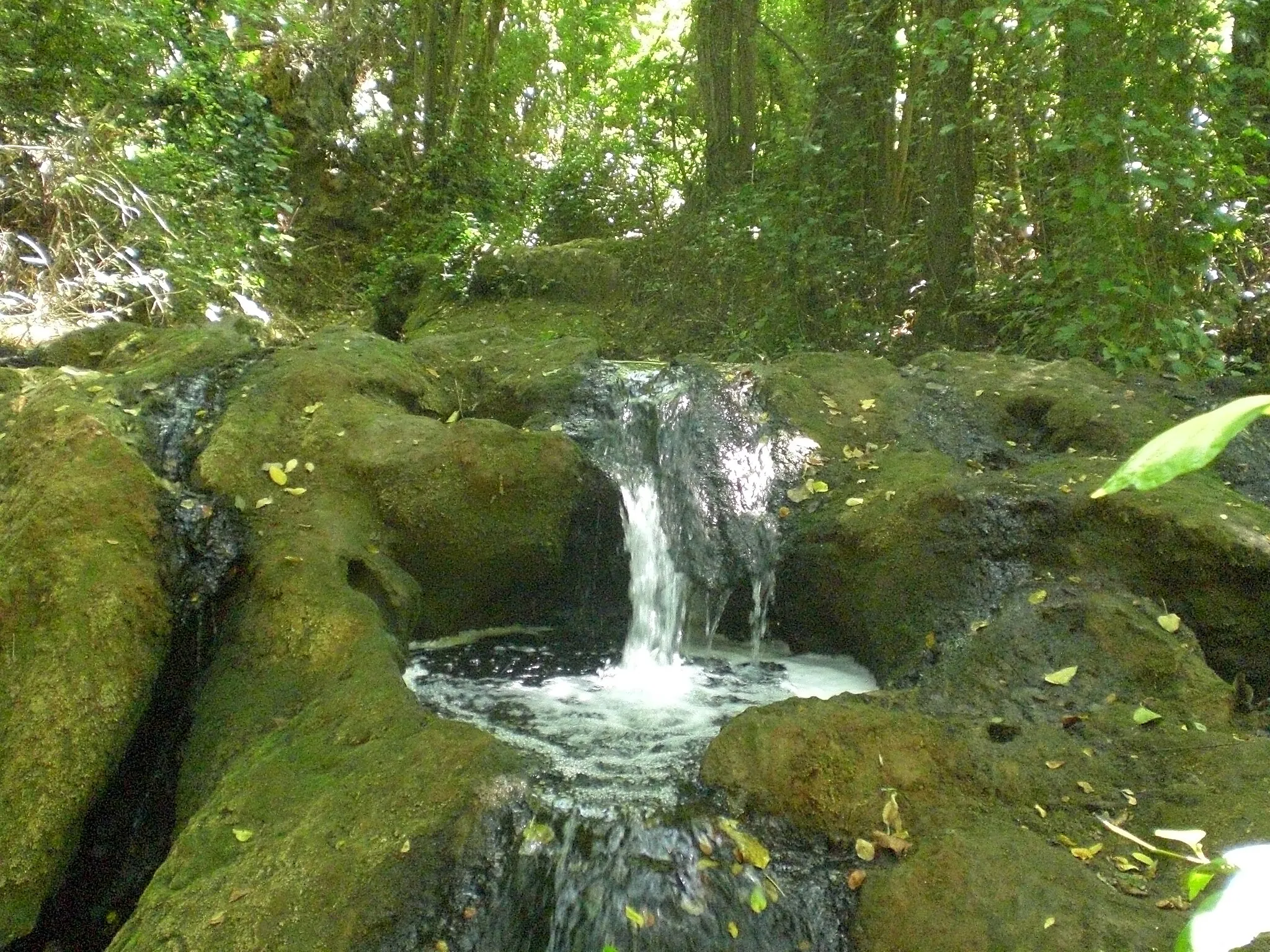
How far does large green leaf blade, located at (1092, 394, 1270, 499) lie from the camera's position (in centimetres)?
54

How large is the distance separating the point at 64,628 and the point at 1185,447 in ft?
13.4

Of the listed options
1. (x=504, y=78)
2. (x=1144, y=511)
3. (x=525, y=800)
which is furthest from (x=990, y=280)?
(x=504, y=78)

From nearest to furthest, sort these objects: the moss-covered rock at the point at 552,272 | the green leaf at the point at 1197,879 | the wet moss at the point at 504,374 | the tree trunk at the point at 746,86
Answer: the green leaf at the point at 1197,879 < the wet moss at the point at 504,374 < the tree trunk at the point at 746,86 < the moss-covered rock at the point at 552,272

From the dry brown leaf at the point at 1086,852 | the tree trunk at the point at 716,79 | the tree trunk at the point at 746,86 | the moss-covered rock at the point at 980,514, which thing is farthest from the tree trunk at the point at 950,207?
the dry brown leaf at the point at 1086,852

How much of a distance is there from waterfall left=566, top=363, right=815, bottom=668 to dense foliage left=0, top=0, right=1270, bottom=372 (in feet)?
7.93

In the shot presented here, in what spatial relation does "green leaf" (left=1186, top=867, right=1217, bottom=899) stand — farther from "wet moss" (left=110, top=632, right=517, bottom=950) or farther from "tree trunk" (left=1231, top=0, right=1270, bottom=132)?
"tree trunk" (left=1231, top=0, right=1270, bottom=132)

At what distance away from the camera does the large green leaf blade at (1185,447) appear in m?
0.54

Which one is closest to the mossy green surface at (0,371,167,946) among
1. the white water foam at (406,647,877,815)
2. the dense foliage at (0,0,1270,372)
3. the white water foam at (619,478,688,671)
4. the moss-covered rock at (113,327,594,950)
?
the moss-covered rock at (113,327,594,950)

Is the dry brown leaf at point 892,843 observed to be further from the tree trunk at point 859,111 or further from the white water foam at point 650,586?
the tree trunk at point 859,111

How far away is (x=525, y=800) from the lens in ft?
10.6

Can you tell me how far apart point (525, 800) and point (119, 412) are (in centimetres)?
306

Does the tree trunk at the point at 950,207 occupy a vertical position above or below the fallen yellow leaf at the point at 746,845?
above

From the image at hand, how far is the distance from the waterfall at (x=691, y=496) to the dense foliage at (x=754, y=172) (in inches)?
95.1

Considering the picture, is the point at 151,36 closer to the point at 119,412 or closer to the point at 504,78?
the point at 119,412
